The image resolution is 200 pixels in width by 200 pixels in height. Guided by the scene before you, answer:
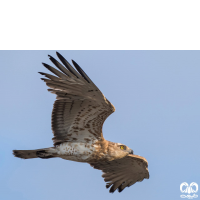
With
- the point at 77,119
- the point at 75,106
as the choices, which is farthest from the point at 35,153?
the point at 75,106

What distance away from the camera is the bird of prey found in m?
9.21

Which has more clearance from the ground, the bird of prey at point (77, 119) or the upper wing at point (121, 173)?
the bird of prey at point (77, 119)

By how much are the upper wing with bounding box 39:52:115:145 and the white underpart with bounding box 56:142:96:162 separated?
19 cm

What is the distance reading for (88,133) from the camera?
397 inches

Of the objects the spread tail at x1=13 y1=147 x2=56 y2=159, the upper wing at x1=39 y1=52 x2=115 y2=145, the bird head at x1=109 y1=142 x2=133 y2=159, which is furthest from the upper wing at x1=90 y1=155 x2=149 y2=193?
the spread tail at x1=13 y1=147 x2=56 y2=159

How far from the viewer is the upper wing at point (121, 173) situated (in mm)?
11672

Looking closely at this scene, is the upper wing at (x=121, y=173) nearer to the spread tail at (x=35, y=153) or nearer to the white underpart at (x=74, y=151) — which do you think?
the white underpart at (x=74, y=151)

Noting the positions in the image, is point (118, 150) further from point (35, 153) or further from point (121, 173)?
point (35, 153)

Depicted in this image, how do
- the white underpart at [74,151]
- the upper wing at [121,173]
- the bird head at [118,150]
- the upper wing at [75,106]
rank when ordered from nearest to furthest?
the upper wing at [75,106]
the white underpart at [74,151]
the bird head at [118,150]
the upper wing at [121,173]

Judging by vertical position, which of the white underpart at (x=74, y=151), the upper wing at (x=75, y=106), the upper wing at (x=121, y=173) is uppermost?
the upper wing at (x=75, y=106)

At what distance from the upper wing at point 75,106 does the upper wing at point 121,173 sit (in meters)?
2.02

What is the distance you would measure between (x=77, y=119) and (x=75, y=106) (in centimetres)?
47

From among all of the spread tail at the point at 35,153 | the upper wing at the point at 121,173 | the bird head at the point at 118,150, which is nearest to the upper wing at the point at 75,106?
the spread tail at the point at 35,153

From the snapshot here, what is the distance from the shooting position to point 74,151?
988 centimetres
